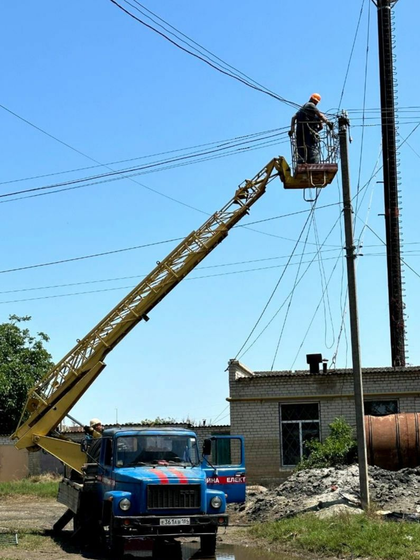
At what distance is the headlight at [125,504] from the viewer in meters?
11.9

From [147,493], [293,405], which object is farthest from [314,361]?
[147,493]

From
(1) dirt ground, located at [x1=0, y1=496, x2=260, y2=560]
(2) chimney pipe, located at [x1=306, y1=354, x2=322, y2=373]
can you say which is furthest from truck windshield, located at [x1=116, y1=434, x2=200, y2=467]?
(2) chimney pipe, located at [x1=306, y1=354, x2=322, y2=373]

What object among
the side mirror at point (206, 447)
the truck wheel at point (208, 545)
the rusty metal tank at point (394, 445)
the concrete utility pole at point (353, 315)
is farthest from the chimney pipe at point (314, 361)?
the truck wheel at point (208, 545)

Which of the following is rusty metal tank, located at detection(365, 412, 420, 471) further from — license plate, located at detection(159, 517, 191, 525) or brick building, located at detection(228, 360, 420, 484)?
license plate, located at detection(159, 517, 191, 525)

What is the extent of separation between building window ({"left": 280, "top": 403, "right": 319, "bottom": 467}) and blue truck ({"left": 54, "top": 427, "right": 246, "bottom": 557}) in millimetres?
8667

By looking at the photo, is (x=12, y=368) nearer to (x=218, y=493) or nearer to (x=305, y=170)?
(x=305, y=170)

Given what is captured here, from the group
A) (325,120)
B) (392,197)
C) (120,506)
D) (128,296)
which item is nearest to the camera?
(120,506)

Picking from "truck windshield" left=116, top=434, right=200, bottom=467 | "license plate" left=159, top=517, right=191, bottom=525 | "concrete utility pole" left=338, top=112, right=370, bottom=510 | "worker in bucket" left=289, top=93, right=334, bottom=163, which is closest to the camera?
"license plate" left=159, top=517, right=191, bottom=525

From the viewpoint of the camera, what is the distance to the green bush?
20.3m

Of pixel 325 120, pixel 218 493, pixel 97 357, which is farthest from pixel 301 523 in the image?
pixel 325 120

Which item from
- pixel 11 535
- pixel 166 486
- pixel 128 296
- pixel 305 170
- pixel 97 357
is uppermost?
pixel 305 170

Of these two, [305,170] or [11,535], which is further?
[305,170]

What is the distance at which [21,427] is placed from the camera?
17.8 meters

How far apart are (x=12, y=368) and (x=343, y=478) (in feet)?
68.3
